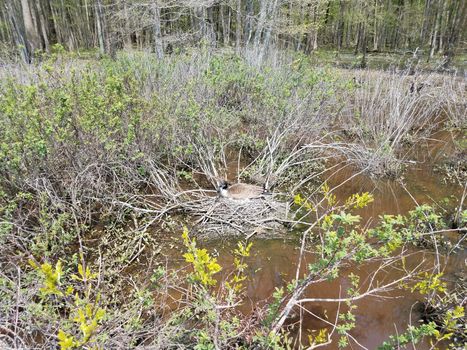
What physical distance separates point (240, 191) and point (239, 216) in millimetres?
480

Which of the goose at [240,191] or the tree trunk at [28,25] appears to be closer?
the goose at [240,191]

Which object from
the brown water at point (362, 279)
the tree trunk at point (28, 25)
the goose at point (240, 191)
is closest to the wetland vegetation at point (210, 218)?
the brown water at point (362, 279)

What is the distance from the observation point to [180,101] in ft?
16.1

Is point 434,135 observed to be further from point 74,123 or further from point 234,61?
point 74,123

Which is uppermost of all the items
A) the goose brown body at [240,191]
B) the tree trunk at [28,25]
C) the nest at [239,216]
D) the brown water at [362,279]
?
the tree trunk at [28,25]

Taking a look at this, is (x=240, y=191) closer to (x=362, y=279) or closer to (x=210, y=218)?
(x=210, y=218)

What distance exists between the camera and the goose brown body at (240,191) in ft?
14.8

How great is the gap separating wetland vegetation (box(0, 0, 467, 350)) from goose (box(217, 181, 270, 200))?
133 millimetres

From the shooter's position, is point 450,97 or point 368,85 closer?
point 368,85

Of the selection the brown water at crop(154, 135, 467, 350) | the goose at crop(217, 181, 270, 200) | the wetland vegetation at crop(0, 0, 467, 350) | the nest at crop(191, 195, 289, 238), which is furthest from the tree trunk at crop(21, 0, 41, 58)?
the brown water at crop(154, 135, 467, 350)

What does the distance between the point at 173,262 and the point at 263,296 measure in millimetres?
1047

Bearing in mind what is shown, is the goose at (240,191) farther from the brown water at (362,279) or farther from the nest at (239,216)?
the brown water at (362,279)

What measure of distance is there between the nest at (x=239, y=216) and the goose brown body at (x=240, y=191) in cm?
9

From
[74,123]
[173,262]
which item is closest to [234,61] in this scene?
[74,123]
